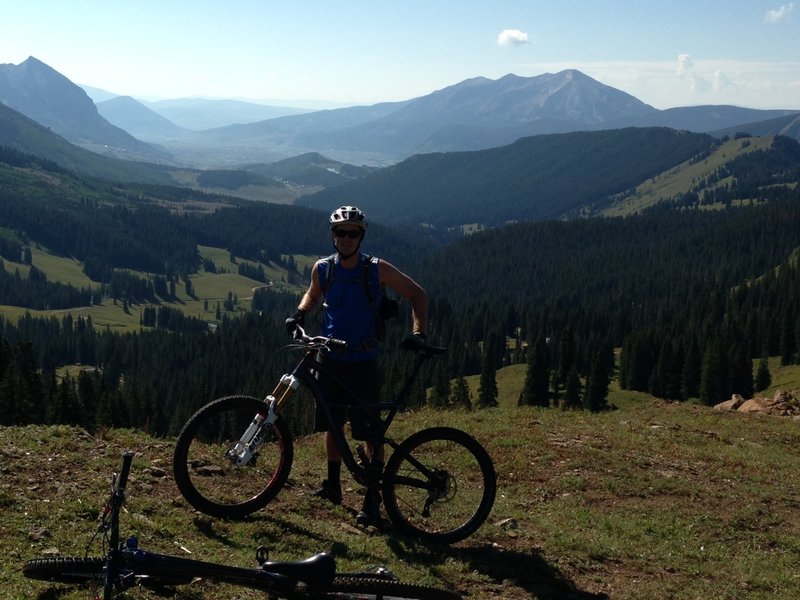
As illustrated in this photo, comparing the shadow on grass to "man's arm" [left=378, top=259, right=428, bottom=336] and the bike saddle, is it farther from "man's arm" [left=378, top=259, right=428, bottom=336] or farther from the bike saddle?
the bike saddle

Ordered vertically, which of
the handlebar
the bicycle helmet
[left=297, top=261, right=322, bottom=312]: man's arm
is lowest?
the handlebar

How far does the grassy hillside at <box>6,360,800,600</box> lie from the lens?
31.9 feet

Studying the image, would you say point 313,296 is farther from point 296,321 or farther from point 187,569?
point 187,569

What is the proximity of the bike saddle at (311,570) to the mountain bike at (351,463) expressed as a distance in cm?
369

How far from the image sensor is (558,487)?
1483 centimetres

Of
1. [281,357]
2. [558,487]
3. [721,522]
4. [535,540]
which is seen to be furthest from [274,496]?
[281,357]

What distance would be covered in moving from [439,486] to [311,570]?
4.42m

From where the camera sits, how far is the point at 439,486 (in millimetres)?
11203

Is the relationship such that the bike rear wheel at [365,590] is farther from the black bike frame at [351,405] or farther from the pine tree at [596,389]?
the pine tree at [596,389]

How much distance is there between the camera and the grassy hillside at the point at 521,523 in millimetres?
9719

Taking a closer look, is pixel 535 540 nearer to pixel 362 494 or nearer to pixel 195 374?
pixel 362 494

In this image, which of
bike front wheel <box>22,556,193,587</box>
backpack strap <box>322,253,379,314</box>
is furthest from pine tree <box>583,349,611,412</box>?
Answer: bike front wheel <box>22,556,193,587</box>

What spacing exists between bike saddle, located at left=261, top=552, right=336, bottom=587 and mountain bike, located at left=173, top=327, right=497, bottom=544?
369 centimetres

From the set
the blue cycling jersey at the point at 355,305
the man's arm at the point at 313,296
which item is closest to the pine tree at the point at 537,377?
the man's arm at the point at 313,296
